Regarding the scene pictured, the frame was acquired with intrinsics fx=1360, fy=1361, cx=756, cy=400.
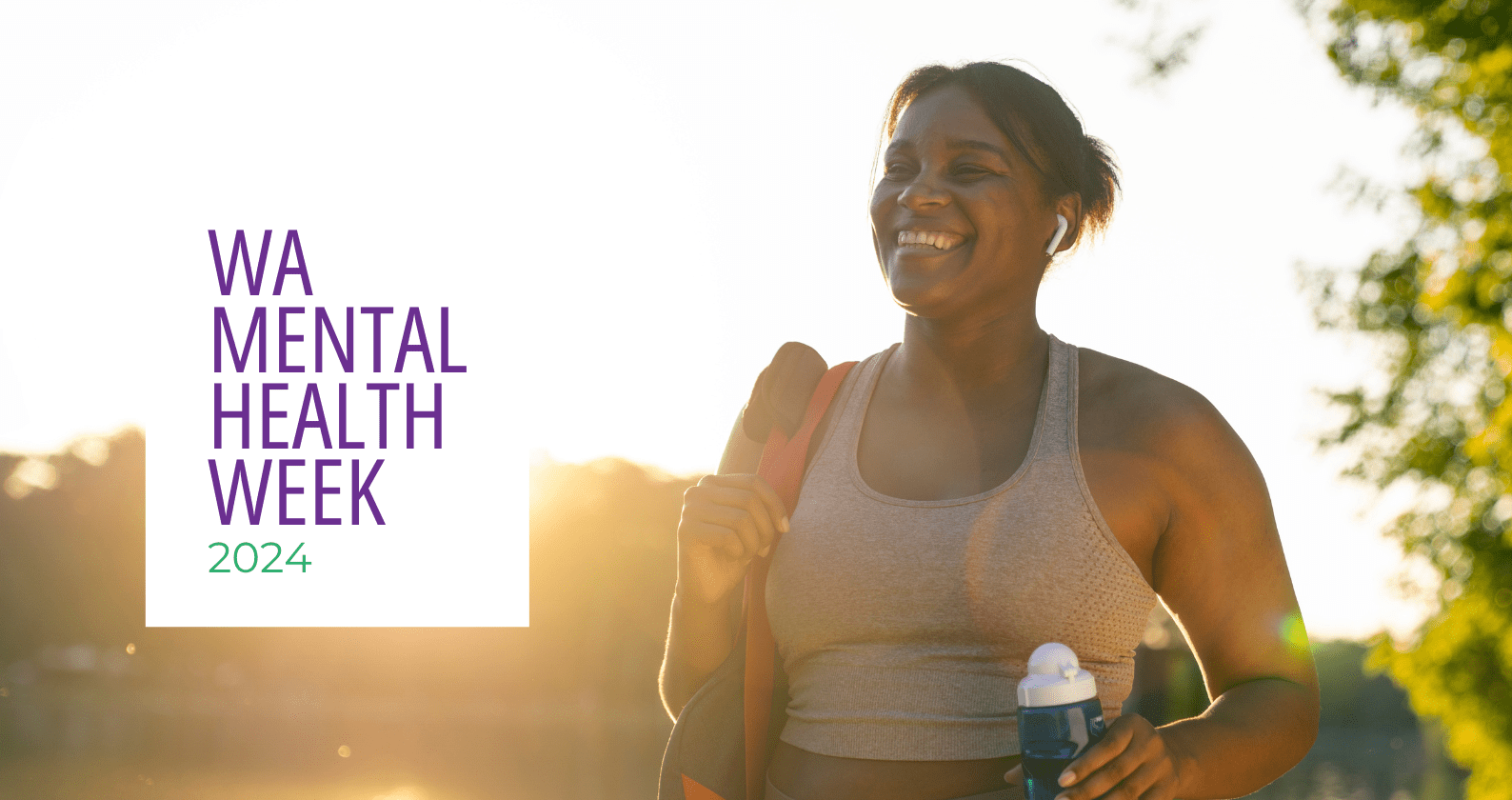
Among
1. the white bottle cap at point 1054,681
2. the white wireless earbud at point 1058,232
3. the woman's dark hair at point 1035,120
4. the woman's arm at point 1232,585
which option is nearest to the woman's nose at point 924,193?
the woman's dark hair at point 1035,120

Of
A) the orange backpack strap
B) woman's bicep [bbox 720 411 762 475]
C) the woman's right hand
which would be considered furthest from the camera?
woman's bicep [bbox 720 411 762 475]

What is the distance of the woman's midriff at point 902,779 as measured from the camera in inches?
85.6

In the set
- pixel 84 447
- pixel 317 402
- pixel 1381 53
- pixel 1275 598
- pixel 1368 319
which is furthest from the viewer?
pixel 84 447

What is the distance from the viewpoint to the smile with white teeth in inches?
94.3

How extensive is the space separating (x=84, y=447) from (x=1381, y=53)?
58.8m

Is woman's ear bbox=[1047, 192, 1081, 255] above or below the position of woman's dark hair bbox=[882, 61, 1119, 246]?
below

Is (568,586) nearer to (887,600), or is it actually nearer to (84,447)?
(84,447)

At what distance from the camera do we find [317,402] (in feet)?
48.1

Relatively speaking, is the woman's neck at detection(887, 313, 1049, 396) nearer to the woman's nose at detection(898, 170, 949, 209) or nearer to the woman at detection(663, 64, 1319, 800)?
the woman at detection(663, 64, 1319, 800)

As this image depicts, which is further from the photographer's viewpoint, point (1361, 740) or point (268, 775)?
point (1361, 740)

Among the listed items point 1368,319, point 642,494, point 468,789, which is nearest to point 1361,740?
point 642,494

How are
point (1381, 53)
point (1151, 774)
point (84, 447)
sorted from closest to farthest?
point (1151, 774) → point (1381, 53) → point (84, 447)

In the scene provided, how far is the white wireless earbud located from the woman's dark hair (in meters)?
0.05

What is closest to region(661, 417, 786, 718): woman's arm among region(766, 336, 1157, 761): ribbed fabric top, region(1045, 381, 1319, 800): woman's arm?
region(766, 336, 1157, 761): ribbed fabric top
